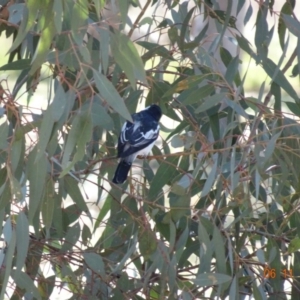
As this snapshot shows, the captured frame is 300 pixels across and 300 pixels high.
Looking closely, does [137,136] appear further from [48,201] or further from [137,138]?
[48,201]

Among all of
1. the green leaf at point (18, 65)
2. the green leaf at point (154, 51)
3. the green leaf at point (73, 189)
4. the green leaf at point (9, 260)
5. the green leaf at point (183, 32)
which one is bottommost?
the green leaf at point (9, 260)

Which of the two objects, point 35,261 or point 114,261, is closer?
point 35,261

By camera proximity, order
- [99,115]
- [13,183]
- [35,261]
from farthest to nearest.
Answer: [35,261] < [99,115] < [13,183]

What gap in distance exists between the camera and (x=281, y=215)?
2.40m

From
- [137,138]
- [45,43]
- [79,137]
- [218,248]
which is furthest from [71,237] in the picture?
[45,43]

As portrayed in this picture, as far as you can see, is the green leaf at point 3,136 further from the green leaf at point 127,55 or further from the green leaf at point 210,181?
the green leaf at point 210,181

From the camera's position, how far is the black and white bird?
2.42 m

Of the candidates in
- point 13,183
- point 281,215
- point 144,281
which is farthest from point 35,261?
point 281,215

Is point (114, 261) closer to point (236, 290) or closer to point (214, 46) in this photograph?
point (236, 290)

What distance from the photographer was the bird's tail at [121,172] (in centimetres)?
238

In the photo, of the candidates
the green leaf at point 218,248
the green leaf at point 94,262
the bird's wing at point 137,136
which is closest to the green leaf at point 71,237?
the green leaf at point 94,262

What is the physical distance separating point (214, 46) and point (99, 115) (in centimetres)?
72

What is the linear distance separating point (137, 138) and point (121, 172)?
1.27 feet
